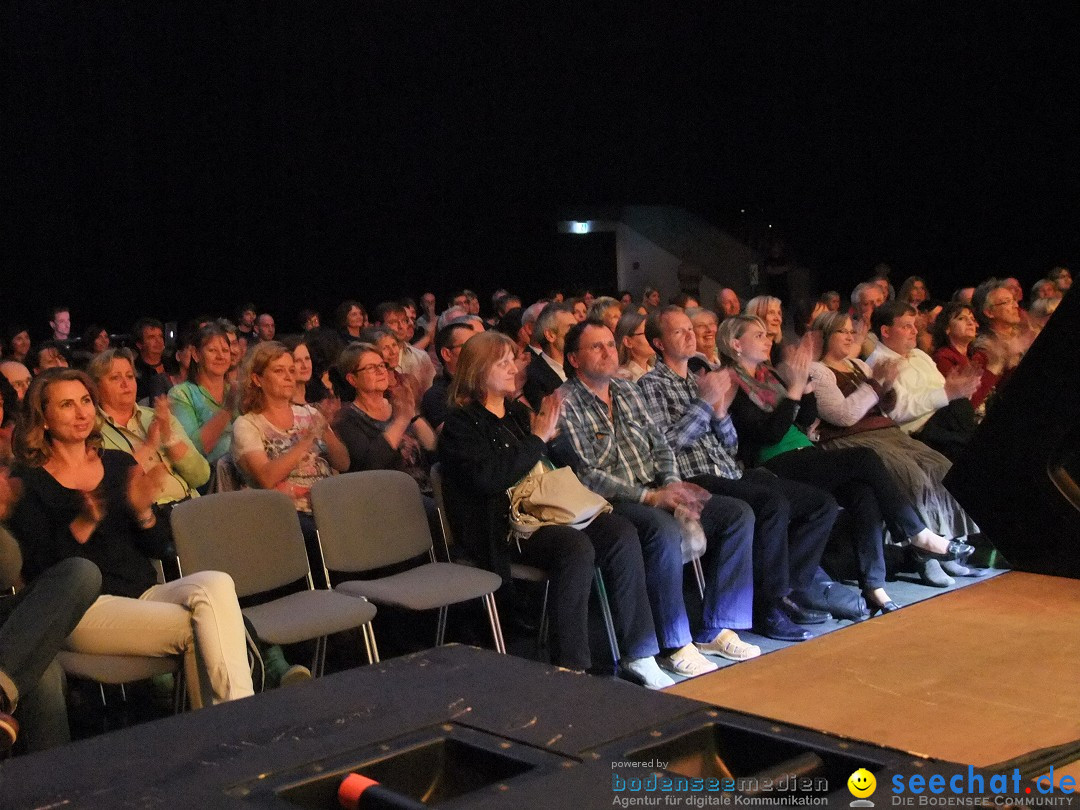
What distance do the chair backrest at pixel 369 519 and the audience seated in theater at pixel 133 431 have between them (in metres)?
0.61

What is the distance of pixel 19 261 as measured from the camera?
9.49m

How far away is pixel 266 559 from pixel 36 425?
0.72 meters

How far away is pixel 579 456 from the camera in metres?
4.01

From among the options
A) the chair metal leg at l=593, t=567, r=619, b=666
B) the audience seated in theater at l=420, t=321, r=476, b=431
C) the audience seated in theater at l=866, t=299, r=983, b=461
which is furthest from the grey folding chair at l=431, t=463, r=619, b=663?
the audience seated in theater at l=866, t=299, r=983, b=461

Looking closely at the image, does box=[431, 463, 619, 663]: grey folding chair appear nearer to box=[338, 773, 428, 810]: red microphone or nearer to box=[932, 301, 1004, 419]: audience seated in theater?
box=[932, 301, 1004, 419]: audience seated in theater

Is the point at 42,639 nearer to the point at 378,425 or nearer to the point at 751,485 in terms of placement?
the point at 378,425

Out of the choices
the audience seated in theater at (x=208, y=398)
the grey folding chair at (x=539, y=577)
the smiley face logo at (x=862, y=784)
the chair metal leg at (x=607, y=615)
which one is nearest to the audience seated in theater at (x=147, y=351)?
the audience seated in theater at (x=208, y=398)

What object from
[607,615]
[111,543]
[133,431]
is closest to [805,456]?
[607,615]

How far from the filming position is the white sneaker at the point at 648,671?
3.71 metres

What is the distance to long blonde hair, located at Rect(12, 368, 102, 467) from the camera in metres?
3.24

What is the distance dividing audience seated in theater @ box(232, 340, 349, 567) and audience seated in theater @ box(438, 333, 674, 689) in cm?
47

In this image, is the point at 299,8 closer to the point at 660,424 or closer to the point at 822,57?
the point at 822,57

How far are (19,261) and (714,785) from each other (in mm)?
9521

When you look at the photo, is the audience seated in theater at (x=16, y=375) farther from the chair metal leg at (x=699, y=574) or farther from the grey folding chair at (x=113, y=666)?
the chair metal leg at (x=699, y=574)
